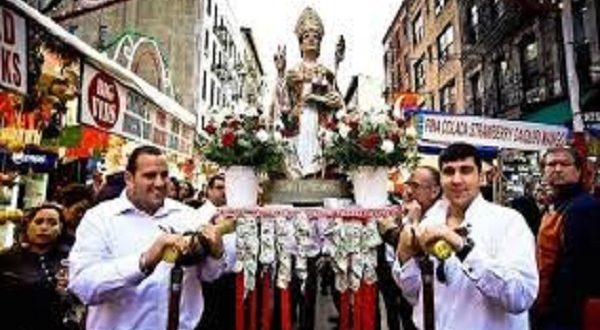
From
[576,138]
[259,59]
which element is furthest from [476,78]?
[259,59]

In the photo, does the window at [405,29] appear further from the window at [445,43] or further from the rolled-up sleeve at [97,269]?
the rolled-up sleeve at [97,269]

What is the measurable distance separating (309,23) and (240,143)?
222cm

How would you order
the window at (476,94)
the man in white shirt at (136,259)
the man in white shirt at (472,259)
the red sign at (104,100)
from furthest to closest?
Result: 1. the window at (476,94)
2. the red sign at (104,100)
3. the man in white shirt at (136,259)
4. the man in white shirt at (472,259)

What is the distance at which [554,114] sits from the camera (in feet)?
48.7

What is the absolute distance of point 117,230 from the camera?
320 centimetres

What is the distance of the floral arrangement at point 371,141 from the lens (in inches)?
208

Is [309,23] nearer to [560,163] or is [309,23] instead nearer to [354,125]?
[354,125]

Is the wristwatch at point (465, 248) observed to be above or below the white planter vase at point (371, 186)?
below

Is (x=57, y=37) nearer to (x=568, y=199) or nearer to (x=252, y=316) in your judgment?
(x=252, y=316)

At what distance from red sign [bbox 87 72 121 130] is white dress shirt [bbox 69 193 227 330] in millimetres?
3272

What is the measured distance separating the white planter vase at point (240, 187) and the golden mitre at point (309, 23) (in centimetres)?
223

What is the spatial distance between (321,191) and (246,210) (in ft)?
3.35

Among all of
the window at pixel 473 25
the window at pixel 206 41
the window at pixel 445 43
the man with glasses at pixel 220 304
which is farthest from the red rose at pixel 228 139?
the window at pixel 206 41

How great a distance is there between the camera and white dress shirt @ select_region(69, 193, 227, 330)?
9.59 ft
